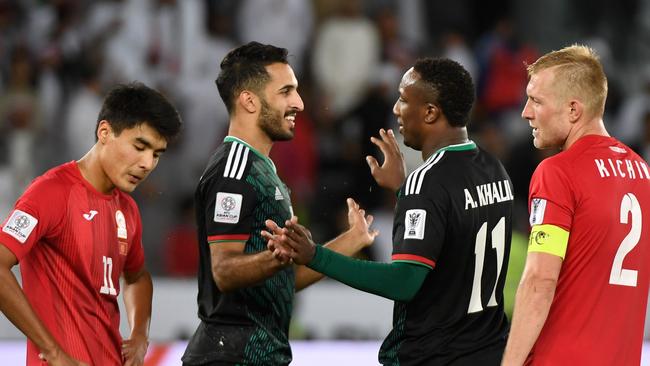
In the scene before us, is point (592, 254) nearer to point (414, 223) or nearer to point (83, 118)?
point (414, 223)

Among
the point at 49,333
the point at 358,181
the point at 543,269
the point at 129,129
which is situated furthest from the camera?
the point at 358,181

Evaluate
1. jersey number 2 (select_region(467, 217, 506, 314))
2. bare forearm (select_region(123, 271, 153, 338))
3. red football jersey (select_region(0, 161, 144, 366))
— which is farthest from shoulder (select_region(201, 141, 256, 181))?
jersey number 2 (select_region(467, 217, 506, 314))

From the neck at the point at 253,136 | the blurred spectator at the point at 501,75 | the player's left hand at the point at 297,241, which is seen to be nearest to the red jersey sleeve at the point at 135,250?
the neck at the point at 253,136

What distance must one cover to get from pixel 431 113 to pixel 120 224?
4.96 feet

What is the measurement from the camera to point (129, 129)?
5004mm

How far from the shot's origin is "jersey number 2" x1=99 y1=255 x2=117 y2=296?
192 inches

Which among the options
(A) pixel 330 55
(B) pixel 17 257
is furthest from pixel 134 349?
(A) pixel 330 55

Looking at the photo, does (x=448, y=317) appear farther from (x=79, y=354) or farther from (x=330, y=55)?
(x=330, y=55)

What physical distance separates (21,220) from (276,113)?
125 centimetres

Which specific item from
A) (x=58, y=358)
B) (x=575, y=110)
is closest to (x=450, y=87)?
(x=575, y=110)

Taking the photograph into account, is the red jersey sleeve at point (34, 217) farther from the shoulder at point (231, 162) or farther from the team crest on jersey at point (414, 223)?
the team crest on jersey at point (414, 223)

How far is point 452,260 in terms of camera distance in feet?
15.1

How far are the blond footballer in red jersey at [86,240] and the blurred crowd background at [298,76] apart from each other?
545 centimetres

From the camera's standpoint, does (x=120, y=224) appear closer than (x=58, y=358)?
No
